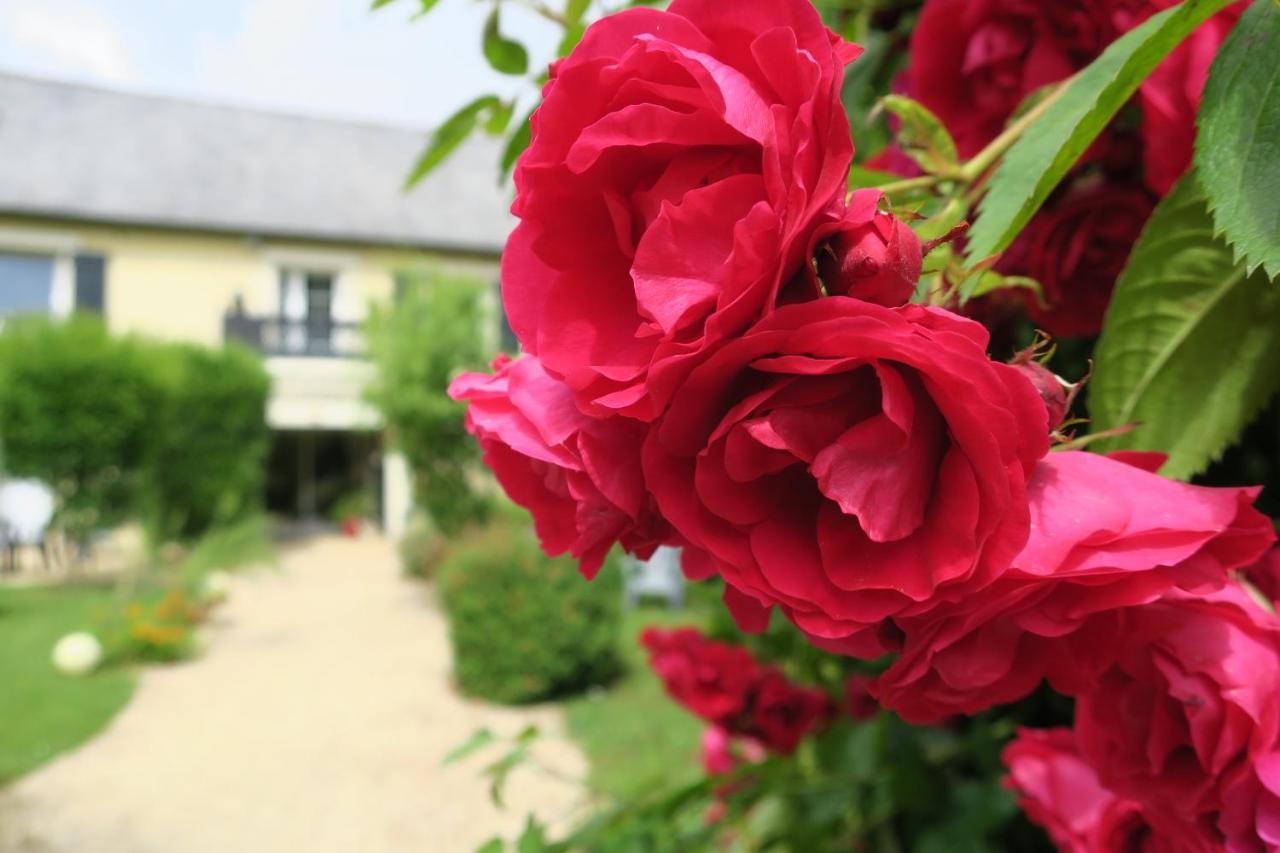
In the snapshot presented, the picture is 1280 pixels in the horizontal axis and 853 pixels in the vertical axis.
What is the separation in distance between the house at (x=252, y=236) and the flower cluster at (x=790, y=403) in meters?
12.0

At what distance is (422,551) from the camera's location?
11258mm

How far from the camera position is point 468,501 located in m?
12.0

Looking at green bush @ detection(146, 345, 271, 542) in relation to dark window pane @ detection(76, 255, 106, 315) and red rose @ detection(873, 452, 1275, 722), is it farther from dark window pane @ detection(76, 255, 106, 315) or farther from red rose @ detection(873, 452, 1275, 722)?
red rose @ detection(873, 452, 1275, 722)

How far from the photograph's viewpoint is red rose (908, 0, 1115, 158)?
1.88 feet

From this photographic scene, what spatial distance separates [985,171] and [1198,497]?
0.24 m

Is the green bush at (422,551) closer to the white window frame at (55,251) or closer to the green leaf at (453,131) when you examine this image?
the white window frame at (55,251)

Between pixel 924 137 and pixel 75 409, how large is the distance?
11.2 metres

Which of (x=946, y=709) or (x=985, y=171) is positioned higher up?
(x=985, y=171)

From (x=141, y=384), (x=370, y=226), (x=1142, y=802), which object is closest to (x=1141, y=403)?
(x=1142, y=802)

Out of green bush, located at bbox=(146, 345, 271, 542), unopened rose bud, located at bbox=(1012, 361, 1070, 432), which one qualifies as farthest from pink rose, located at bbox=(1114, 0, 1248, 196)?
green bush, located at bbox=(146, 345, 271, 542)

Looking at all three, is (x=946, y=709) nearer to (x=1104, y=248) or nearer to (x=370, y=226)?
(x=1104, y=248)

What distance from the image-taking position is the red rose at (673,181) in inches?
11.9

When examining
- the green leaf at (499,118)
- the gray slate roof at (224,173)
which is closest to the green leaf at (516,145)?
the green leaf at (499,118)

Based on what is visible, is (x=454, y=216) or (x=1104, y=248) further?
(x=454, y=216)
